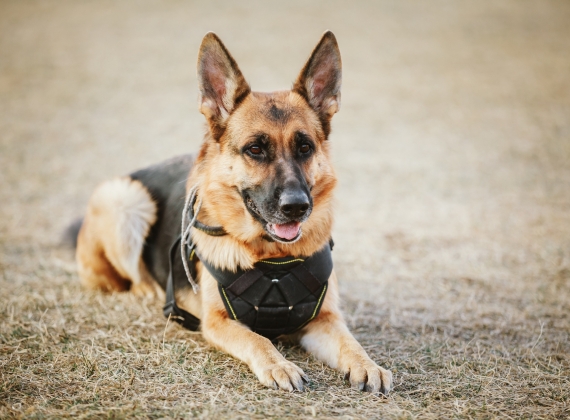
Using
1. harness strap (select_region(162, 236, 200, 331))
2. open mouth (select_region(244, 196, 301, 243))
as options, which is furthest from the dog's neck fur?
harness strap (select_region(162, 236, 200, 331))

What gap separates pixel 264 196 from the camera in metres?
3.38

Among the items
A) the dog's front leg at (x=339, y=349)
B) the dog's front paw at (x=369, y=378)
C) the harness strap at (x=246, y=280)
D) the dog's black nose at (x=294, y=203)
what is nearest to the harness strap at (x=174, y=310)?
the harness strap at (x=246, y=280)

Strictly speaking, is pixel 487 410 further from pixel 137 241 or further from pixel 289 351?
pixel 137 241

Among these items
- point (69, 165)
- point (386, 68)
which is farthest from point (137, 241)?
point (386, 68)

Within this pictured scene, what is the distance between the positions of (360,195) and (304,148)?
17.7 feet

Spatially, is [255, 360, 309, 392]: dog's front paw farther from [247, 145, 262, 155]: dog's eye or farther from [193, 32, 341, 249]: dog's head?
[247, 145, 262, 155]: dog's eye

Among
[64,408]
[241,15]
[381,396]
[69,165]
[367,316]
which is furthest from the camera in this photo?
[241,15]

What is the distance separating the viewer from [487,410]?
9.43 feet

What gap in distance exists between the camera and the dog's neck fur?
3576 mm

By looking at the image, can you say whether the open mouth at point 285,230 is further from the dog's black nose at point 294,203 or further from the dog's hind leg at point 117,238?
the dog's hind leg at point 117,238

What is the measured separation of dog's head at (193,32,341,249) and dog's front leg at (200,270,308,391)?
52cm

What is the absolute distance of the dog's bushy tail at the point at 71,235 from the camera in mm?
5820

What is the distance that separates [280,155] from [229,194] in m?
0.48

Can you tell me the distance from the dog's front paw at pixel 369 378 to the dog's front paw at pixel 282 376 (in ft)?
0.96
